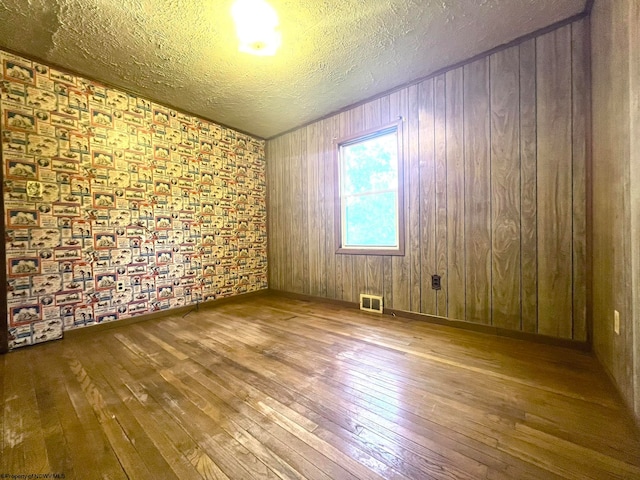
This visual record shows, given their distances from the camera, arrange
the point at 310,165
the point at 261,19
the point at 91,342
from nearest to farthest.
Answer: the point at 261,19, the point at 91,342, the point at 310,165

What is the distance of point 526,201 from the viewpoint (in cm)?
199

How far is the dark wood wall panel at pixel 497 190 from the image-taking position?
6.00 ft

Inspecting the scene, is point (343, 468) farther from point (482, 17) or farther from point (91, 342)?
point (482, 17)

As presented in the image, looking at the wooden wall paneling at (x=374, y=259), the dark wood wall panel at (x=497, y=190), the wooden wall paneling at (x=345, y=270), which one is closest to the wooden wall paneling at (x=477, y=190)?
the dark wood wall panel at (x=497, y=190)

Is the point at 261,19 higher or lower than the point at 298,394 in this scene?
higher

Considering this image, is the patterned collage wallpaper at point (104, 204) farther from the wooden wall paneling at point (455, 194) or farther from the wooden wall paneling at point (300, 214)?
the wooden wall paneling at point (455, 194)

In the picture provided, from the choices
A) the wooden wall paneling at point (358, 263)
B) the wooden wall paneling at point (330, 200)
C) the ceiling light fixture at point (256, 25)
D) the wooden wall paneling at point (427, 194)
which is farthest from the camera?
the wooden wall paneling at point (330, 200)

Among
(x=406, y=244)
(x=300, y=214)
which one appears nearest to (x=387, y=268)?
(x=406, y=244)

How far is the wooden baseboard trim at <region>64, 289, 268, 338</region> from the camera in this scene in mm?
2346

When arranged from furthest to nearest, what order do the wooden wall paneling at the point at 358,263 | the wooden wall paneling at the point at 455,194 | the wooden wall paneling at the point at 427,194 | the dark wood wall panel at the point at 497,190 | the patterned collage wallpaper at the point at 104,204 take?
the wooden wall paneling at the point at 358,263, the wooden wall paneling at the point at 427,194, the wooden wall paneling at the point at 455,194, the patterned collage wallpaper at the point at 104,204, the dark wood wall panel at the point at 497,190

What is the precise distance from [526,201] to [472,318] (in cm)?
110

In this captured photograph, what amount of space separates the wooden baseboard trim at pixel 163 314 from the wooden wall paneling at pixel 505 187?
10.3ft

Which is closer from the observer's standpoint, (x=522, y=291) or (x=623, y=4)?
(x=623, y=4)

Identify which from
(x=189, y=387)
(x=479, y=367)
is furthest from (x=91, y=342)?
(x=479, y=367)
